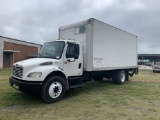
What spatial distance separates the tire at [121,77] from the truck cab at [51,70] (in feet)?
13.9

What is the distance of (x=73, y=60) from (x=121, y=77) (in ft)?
18.1

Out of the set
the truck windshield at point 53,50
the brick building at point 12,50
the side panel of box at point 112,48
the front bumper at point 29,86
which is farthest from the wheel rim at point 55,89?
the brick building at point 12,50

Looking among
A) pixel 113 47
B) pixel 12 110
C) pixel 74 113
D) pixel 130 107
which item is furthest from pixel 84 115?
pixel 113 47

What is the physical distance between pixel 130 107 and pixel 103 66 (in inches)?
139

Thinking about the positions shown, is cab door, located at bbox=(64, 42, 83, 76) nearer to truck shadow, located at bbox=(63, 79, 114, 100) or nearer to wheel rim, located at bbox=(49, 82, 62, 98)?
wheel rim, located at bbox=(49, 82, 62, 98)

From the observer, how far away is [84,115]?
19.3 ft

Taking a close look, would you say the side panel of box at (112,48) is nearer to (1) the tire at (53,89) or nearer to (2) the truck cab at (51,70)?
(2) the truck cab at (51,70)

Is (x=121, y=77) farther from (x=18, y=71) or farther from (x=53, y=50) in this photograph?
(x=18, y=71)

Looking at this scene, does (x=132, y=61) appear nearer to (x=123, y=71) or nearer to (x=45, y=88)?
(x=123, y=71)

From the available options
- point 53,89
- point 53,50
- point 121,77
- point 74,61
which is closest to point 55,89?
point 53,89

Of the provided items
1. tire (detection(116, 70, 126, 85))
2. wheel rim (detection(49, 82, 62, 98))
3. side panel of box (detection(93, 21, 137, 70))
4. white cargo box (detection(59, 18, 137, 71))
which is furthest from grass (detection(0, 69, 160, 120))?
tire (detection(116, 70, 126, 85))

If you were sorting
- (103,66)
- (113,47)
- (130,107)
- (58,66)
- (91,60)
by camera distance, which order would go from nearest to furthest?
1. (130,107)
2. (58,66)
3. (91,60)
4. (103,66)
5. (113,47)

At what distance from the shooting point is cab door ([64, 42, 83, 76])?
26.6 feet

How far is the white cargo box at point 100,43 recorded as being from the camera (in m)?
9.06
